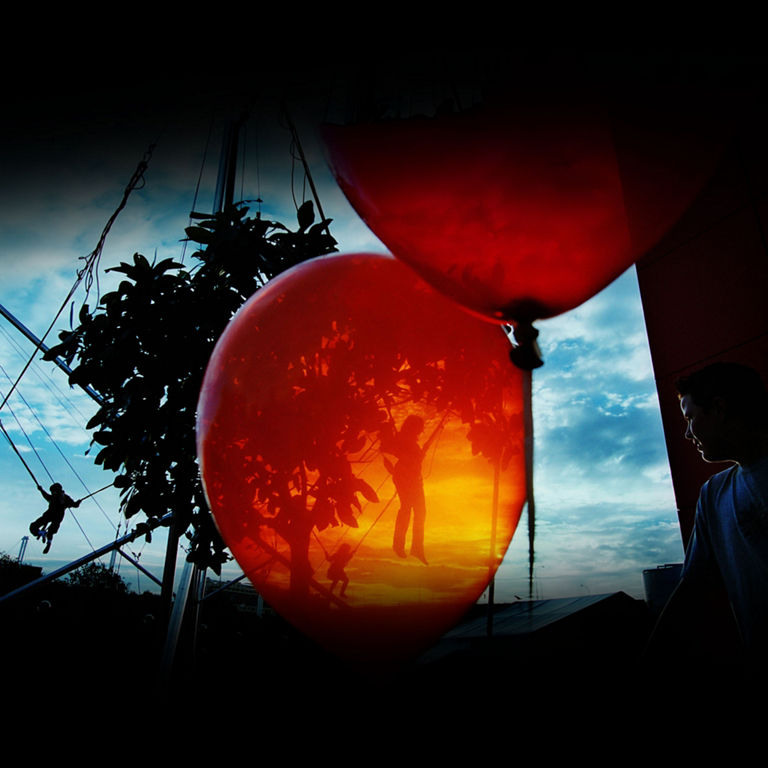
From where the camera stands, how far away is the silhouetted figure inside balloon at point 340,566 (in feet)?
2.88

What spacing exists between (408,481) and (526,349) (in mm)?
316

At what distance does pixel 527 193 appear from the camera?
0.67 m

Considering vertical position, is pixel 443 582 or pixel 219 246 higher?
pixel 219 246

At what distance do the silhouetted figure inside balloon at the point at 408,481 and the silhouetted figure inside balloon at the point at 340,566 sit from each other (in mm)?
90

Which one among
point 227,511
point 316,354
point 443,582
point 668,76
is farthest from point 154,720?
point 668,76

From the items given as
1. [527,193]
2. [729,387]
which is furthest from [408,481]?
[729,387]

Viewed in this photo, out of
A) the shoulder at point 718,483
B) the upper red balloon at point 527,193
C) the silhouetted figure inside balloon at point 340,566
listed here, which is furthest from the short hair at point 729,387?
the silhouetted figure inside balloon at point 340,566

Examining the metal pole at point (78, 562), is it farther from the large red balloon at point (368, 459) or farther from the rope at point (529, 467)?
the rope at point (529, 467)

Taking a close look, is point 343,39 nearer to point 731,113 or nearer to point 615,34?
point 615,34

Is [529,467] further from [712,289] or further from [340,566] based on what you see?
[712,289]

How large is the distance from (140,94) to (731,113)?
3.75 feet

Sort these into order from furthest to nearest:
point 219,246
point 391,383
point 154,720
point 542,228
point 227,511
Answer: point 219,246 → point 154,720 → point 227,511 → point 391,383 → point 542,228

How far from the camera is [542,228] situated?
2.21ft

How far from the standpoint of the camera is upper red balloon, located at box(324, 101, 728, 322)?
670mm
